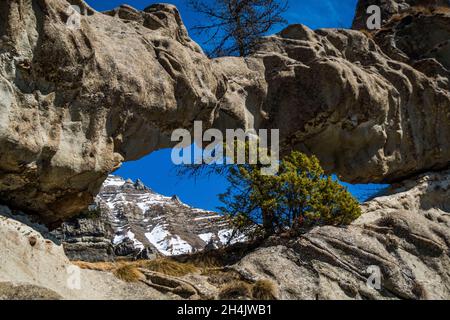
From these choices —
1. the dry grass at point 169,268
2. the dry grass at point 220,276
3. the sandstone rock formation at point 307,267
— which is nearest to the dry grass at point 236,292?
the sandstone rock formation at point 307,267

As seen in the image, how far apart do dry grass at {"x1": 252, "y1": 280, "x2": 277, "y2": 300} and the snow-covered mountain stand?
26873 mm

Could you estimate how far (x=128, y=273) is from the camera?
39.0 feet

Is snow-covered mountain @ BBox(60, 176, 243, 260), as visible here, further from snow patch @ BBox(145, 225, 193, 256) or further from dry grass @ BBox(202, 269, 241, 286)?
dry grass @ BBox(202, 269, 241, 286)

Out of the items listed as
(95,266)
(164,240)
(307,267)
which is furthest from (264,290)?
(164,240)

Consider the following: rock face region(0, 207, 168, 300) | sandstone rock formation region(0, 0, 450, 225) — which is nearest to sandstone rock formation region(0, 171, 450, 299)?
rock face region(0, 207, 168, 300)

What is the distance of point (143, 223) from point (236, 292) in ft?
349

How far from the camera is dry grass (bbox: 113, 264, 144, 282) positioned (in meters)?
11.8

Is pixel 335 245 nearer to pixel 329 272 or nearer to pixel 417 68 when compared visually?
pixel 329 272

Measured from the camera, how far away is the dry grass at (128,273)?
11.8 m

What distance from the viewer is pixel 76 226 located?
45.0 m

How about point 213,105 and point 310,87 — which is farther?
point 310,87
